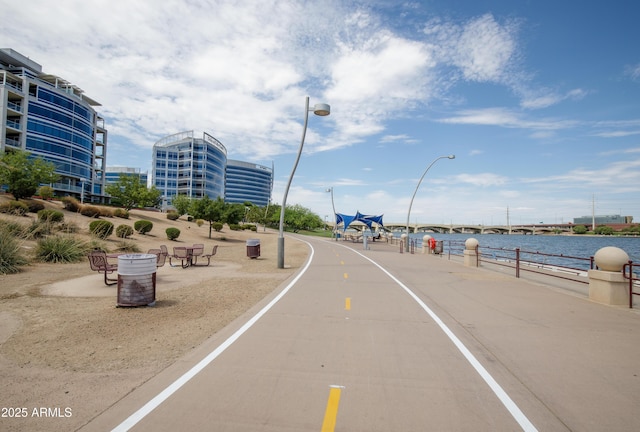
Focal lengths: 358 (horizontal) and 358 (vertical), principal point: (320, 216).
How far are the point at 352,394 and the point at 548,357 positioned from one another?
11.5 feet

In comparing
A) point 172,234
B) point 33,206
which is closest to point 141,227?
point 172,234

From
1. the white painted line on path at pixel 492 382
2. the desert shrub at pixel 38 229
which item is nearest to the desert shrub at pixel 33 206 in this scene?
the desert shrub at pixel 38 229

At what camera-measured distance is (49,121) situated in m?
65.4

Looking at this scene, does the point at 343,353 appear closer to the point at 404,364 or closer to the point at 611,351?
the point at 404,364

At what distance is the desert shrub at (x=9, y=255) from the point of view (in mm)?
13141

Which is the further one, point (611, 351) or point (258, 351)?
point (611, 351)

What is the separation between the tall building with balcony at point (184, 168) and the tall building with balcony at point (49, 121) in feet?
142

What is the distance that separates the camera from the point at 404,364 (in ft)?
16.9

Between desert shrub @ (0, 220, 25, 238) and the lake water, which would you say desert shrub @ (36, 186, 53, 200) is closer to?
desert shrub @ (0, 220, 25, 238)

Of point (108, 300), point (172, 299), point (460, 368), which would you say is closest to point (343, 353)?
point (460, 368)

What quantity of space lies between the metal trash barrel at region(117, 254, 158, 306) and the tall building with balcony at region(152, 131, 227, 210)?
385 ft

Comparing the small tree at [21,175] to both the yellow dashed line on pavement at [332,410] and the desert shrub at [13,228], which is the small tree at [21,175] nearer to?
the desert shrub at [13,228]

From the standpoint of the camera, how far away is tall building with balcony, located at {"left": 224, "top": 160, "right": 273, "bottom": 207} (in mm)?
175125

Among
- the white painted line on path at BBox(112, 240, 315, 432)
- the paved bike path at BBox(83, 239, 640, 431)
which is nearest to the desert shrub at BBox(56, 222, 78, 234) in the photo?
the paved bike path at BBox(83, 239, 640, 431)
